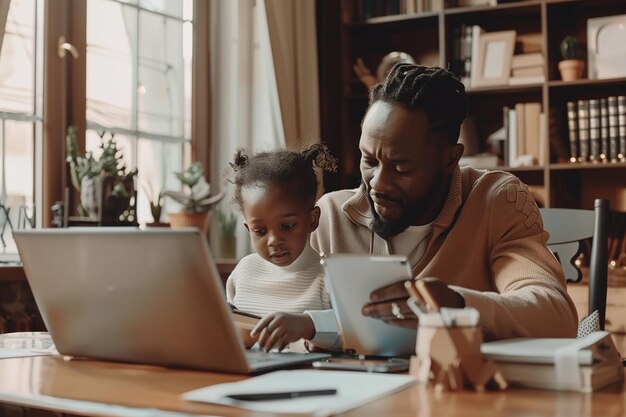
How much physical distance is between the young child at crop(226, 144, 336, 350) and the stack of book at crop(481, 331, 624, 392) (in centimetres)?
46

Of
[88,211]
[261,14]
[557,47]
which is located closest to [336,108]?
[261,14]

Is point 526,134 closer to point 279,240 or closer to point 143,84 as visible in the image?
point 143,84

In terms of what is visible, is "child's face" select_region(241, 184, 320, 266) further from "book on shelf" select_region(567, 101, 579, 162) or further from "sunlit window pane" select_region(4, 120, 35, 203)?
"book on shelf" select_region(567, 101, 579, 162)

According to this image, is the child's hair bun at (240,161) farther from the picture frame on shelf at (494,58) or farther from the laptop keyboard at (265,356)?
the picture frame on shelf at (494,58)

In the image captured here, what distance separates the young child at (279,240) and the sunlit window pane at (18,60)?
4.70 feet

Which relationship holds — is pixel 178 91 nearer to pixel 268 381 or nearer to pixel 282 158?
pixel 282 158

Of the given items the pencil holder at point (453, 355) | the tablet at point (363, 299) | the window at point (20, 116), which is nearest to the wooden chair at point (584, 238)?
the tablet at point (363, 299)

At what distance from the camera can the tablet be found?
3.50ft

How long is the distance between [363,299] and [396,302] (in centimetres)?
5

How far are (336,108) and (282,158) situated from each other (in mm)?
2385

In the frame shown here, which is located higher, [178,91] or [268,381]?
[178,91]

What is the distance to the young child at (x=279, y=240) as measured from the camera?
1.45 m

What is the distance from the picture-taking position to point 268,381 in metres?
1.00

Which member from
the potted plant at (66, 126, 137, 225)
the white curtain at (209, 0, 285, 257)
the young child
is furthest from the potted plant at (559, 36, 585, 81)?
the young child
